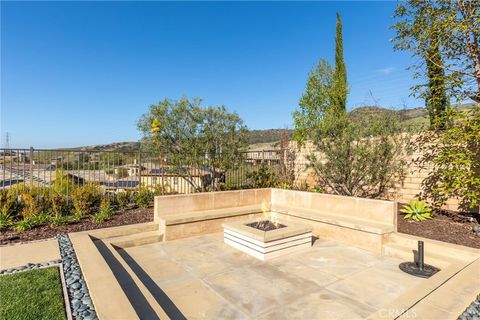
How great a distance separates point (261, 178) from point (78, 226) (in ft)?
18.8

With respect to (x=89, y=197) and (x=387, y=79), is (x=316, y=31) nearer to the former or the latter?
(x=387, y=79)

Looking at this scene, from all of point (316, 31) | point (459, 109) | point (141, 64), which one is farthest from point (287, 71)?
point (459, 109)

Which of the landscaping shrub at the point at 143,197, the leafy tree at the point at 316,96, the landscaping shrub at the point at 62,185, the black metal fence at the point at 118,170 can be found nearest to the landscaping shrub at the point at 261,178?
the black metal fence at the point at 118,170

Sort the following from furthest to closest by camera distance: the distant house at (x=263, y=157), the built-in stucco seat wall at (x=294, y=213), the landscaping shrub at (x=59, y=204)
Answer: the distant house at (x=263, y=157)
the landscaping shrub at (x=59, y=204)
the built-in stucco seat wall at (x=294, y=213)

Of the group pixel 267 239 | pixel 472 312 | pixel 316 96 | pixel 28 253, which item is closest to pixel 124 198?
pixel 28 253

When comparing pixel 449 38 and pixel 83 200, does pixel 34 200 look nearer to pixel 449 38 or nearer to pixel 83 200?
pixel 83 200

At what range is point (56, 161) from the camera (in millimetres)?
7352

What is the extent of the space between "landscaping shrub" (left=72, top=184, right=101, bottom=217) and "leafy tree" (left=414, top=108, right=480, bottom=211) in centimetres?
823

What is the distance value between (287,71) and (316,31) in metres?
3.03

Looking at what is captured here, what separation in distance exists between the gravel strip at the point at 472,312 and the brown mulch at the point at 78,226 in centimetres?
560

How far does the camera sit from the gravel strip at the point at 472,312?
7.63ft

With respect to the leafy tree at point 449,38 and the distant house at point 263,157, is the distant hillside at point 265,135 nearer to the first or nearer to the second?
the distant house at point 263,157

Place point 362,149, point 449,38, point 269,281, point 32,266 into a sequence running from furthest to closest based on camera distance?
1. point 362,149
2. point 449,38
3. point 269,281
4. point 32,266

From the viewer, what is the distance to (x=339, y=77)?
14664mm
